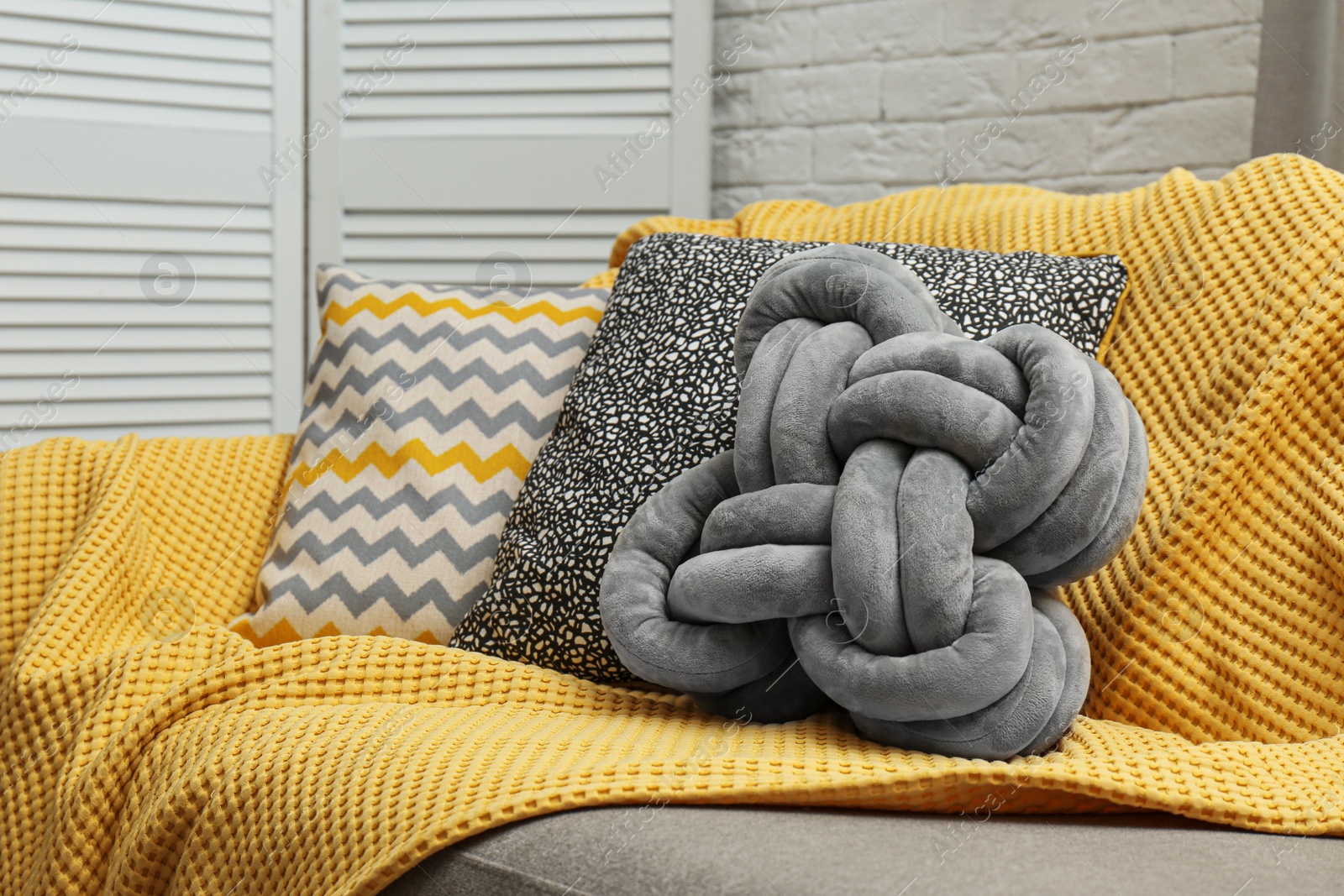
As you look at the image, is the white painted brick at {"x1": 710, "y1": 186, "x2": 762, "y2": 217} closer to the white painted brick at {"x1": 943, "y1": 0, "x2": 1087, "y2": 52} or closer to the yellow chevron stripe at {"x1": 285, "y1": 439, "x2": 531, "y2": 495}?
the white painted brick at {"x1": 943, "y1": 0, "x2": 1087, "y2": 52}

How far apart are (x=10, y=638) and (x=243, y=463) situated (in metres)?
0.27

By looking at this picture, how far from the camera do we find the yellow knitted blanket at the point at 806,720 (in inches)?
23.8

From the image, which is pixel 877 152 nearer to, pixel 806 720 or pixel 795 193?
pixel 795 193

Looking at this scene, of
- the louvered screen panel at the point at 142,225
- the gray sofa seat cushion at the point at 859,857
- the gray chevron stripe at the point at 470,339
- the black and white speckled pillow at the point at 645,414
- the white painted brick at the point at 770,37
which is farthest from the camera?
the white painted brick at the point at 770,37

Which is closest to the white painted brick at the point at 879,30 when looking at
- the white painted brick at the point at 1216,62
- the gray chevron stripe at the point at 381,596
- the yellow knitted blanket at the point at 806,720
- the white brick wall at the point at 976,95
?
the white brick wall at the point at 976,95

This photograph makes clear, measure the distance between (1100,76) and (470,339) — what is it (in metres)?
1.06

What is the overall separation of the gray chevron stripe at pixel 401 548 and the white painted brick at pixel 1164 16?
1.19m

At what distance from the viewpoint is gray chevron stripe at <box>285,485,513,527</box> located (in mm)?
1045

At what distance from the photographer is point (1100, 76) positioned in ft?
5.33

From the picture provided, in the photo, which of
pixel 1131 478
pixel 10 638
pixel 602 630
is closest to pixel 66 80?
pixel 10 638

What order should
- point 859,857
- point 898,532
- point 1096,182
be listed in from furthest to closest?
1. point 1096,182
2. point 898,532
3. point 859,857

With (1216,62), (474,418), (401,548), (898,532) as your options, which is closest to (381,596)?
(401,548)

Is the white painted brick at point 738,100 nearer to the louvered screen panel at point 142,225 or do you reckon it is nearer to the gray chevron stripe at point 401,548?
the louvered screen panel at point 142,225

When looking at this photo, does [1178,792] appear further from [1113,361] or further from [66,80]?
[66,80]
